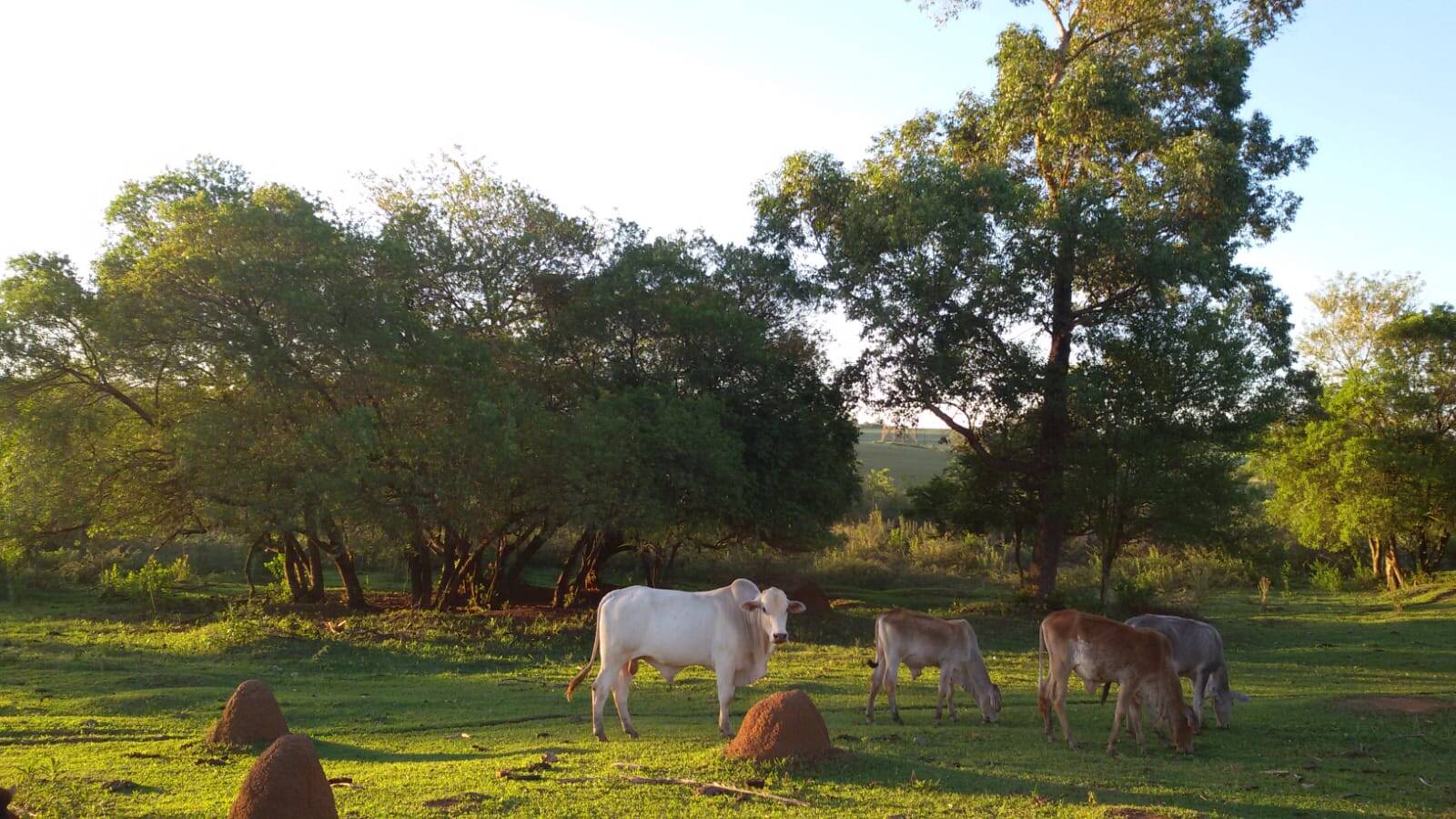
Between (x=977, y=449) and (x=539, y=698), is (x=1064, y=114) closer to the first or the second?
(x=977, y=449)

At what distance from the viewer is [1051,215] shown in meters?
24.2

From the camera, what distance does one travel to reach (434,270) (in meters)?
23.0

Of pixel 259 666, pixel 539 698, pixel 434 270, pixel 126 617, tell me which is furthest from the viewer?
pixel 126 617

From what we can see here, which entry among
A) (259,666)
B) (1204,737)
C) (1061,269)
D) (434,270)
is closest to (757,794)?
(1204,737)

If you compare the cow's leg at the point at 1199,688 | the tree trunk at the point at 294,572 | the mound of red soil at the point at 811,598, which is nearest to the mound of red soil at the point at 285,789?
the cow's leg at the point at 1199,688

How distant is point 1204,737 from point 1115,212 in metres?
14.4

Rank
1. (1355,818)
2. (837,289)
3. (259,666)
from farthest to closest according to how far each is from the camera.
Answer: (837,289)
(259,666)
(1355,818)

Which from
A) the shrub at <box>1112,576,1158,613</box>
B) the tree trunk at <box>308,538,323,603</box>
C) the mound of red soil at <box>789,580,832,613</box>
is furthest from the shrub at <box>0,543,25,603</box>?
the shrub at <box>1112,576,1158,613</box>

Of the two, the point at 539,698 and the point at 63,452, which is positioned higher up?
the point at 63,452

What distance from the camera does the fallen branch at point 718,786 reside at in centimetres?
871

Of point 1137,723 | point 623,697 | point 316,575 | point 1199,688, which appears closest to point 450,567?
point 316,575

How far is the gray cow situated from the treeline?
1023 cm

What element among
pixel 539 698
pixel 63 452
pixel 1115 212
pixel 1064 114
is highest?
pixel 1064 114

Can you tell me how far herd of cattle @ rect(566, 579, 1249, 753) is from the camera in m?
11.6
